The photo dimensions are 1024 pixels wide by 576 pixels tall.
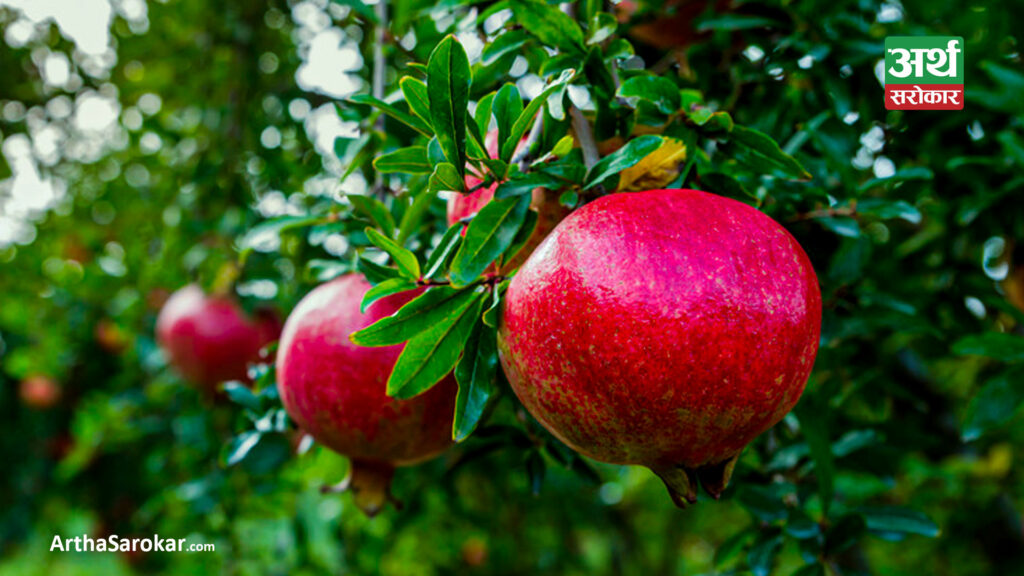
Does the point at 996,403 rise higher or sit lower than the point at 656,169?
lower

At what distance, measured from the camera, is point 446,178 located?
0.70m

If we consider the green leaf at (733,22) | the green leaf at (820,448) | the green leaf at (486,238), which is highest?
the green leaf at (486,238)

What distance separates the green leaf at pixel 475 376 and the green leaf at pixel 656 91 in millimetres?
284

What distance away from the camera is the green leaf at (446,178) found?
2.26ft

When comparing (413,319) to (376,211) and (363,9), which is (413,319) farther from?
(363,9)

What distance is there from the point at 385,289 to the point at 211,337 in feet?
3.98

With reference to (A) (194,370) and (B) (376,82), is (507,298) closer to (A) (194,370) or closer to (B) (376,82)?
(B) (376,82)

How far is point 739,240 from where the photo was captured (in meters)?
0.65

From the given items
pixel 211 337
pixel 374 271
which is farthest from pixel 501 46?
pixel 211 337

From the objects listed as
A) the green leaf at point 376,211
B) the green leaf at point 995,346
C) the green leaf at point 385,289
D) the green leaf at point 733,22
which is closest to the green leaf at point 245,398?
the green leaf at point 376,211

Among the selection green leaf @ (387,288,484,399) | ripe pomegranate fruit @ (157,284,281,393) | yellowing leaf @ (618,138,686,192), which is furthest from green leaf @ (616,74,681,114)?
ripe pomegranate fruit @ (157,284,281,393)

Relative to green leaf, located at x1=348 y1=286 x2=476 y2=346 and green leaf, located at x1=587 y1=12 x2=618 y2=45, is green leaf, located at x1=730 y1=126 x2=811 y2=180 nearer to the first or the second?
green leaf, located at x1=587 y1=12 x2=618 y2=45

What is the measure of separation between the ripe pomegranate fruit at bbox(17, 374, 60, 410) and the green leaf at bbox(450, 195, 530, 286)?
3.15 meters

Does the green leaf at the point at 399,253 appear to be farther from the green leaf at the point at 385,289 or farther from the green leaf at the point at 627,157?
the green leaf at the point at 627,157
